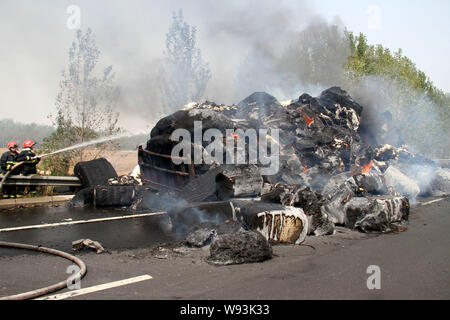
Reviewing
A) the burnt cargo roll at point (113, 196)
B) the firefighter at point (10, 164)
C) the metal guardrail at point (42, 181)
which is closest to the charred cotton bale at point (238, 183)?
the burnt cargo roll at point (113, 196)

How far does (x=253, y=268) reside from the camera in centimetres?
421

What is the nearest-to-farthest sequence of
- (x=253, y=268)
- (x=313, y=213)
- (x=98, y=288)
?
(x=98, y=288) < (x=253, y=268) < (x=313, y=213)

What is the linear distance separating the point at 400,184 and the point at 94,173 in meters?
8.51

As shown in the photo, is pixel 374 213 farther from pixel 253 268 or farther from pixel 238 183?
pixel 253 268

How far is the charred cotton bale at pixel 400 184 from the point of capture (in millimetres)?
10508

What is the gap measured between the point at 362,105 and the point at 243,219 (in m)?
10.0

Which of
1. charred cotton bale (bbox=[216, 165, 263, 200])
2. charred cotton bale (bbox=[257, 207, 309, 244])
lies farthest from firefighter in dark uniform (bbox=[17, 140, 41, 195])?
charred cotton bale (bbox=[257, 207, 309, 244])

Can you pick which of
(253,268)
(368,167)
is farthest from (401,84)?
(253,268)

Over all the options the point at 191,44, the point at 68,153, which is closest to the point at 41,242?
the point at 68,153

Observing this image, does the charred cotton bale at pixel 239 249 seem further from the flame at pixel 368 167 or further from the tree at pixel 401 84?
the tree at pixel 401 84

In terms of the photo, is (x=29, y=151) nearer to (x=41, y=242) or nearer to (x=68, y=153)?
(x=68, y=153)
